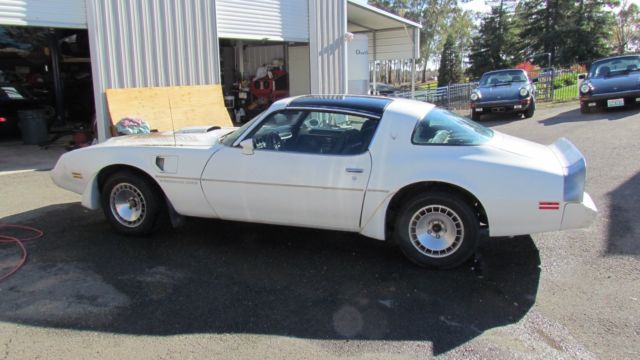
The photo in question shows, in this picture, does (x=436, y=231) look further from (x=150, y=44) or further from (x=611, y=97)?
(x=611, y=97)

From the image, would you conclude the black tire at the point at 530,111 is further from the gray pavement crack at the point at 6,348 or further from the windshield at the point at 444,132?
the gray pavement crack at the point at 6,348

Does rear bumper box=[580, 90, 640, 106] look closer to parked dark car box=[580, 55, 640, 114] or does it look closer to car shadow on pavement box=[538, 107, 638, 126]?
parked dark car box=[580, 55, 640, 114]

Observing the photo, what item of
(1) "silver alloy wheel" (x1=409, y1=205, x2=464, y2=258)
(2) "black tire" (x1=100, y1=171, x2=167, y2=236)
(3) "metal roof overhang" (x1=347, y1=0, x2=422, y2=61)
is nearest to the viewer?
(1) "silver alloy wheel" (x1=409, y1=205, x2=464, y2=258)

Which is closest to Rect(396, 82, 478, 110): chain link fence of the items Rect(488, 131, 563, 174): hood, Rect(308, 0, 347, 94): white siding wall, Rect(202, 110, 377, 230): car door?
Rect(308, 0, 347, 94): white siding wall

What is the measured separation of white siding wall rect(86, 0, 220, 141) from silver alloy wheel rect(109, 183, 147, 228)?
540 cm

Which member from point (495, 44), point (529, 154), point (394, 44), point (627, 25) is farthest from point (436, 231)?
point (627, 25)

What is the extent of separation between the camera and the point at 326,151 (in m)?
4.43

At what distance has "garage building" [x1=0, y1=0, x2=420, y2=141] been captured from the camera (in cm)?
960

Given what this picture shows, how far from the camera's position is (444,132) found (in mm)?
4395

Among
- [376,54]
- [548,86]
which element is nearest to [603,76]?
[548,86]

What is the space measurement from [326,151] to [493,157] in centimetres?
136

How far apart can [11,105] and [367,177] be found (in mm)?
11270

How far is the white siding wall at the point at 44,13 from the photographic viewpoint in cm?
877

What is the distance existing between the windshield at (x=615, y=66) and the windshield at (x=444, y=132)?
40.3 feet
